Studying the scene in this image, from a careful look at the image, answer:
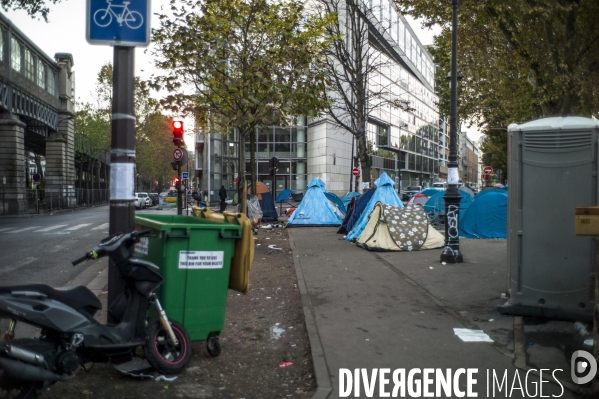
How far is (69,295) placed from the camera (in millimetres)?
4566

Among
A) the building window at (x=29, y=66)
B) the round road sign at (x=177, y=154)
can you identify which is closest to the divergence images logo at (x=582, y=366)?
the round road sign at (x=177, y=154)

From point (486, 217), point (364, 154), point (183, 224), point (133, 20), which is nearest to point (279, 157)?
point (364, 154)

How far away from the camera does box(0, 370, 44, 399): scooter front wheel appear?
400cm

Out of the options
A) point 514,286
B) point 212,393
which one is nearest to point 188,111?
point 514,286

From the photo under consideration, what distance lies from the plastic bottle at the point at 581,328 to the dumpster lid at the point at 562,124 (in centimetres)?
221

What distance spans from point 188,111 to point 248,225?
11.9 meters

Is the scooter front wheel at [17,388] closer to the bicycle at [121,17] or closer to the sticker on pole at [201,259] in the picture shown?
the sticker on pole at [201,259]

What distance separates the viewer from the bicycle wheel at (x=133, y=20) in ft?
18.2

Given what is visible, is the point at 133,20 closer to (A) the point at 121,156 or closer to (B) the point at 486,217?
(A) the point at 121,156

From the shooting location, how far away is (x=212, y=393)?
479 centimetres

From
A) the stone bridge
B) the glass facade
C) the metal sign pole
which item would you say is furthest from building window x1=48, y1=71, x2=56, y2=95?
the metal sign pole

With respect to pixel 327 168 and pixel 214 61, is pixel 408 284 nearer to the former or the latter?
pixel 214 61

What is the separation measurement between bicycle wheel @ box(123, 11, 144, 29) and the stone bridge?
27735 millimetres

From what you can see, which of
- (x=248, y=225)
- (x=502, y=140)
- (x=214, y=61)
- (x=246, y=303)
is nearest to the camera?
(x=248, y=225)
